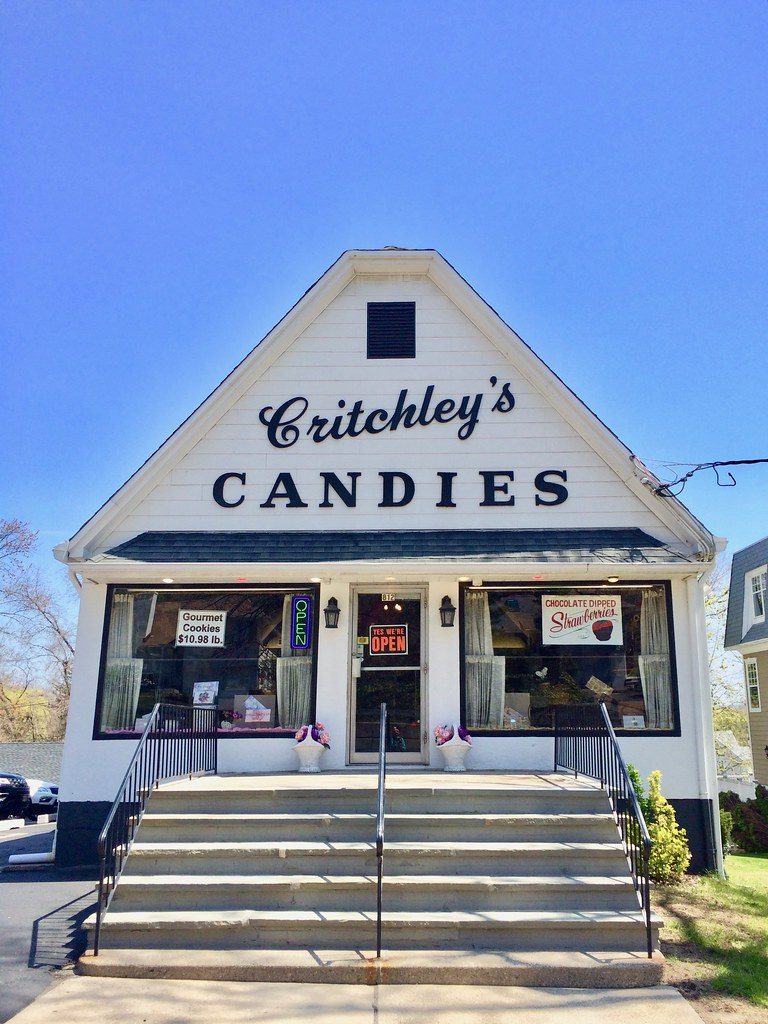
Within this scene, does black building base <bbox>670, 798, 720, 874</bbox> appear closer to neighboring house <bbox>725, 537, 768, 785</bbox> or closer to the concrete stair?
the concrete stair

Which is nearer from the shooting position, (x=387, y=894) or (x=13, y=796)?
(x=387, y=894)

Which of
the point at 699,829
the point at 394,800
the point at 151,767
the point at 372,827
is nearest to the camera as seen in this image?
the point at 372,827

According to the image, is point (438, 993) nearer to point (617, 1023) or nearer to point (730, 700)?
point (617, 1023)

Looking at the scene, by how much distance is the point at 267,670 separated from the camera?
1036 centimetres

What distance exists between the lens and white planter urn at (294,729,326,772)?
31.6 ft

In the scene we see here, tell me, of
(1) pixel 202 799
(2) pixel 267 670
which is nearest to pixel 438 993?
(1) pixel 202 799

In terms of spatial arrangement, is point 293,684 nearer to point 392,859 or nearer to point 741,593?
point 392,859

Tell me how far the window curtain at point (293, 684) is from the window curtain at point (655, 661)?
13.5 ft

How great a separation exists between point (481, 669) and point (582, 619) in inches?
56.3

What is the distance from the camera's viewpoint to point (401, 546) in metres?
10.2

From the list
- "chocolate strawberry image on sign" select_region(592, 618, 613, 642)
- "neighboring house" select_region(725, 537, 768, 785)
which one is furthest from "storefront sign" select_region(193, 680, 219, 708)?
"neighboring house" select_region(725, 537, 768, 785)

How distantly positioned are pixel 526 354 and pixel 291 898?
23.6 ft

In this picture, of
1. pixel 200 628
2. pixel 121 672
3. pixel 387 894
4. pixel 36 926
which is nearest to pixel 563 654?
pixel 387 894

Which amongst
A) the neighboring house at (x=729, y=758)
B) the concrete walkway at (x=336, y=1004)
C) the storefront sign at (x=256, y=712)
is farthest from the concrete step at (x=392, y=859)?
the neighboring house at (x=729, y=758)
